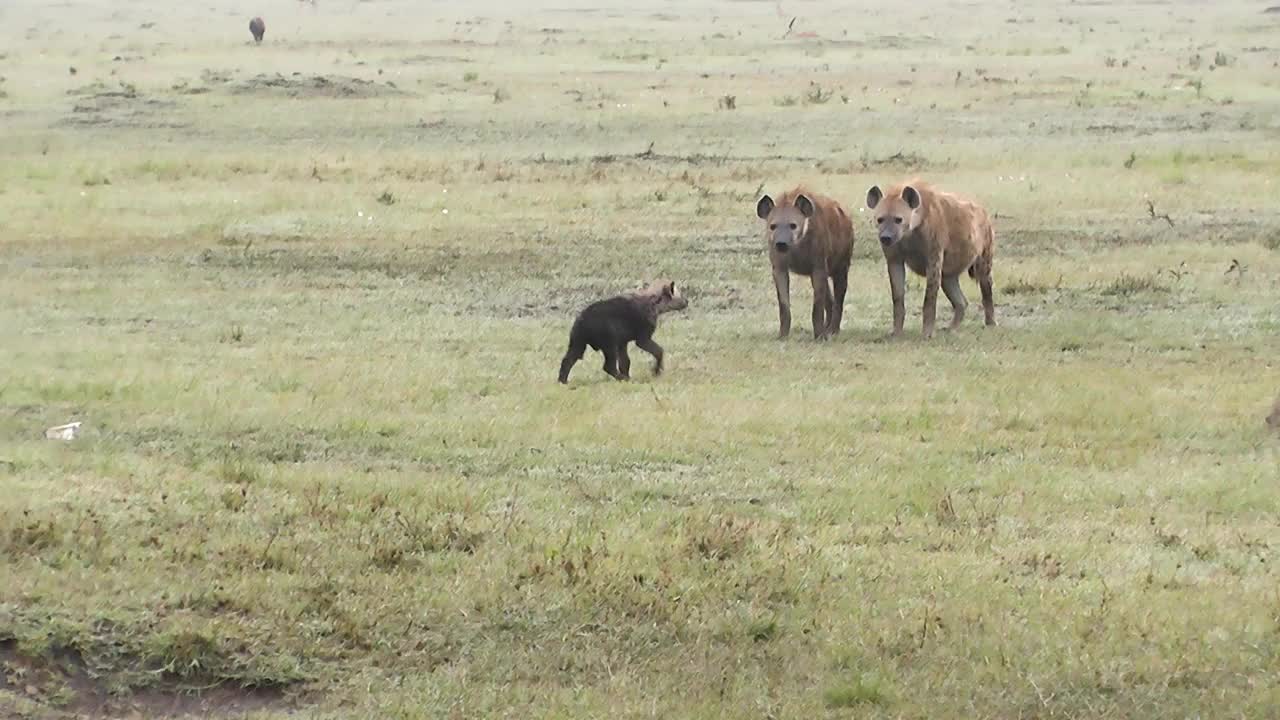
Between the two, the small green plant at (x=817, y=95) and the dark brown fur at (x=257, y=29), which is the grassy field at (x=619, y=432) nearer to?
the small green plant at (x=817, y=95)

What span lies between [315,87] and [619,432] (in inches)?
775

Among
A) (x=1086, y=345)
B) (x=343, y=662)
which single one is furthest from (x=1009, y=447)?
(x=343, y=662)

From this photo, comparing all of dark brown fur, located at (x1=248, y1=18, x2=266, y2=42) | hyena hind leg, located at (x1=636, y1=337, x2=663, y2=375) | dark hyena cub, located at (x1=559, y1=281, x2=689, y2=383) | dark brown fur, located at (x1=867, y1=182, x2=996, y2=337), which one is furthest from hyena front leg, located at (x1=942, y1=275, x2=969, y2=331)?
dark brown fur, located at (x1=248, y1=18, x2=266, y2=42)

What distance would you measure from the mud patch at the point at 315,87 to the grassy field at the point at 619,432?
136 inches

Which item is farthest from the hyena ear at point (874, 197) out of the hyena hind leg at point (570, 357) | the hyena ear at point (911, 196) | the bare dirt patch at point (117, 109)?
the bare dirt patch at point (117, 109)

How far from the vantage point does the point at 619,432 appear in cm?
877

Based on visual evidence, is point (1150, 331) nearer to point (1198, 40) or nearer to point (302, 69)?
point (302, 69)

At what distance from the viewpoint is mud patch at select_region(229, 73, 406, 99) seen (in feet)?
88.2

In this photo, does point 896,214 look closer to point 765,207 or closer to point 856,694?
point 765,207

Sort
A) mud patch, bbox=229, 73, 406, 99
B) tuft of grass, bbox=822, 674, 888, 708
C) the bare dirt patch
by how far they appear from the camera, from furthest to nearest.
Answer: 1. mud patch, bbox=229, 73, 406, 99
2. the bare dirt patch
3. tuft of grass, bbox=822, 674, 888, 708

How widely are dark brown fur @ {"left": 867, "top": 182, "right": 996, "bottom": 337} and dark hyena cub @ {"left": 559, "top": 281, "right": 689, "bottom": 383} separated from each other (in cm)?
189

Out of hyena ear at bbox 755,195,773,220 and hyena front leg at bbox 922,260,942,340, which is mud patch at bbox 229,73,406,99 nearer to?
hyena ear at bbox 755,195,773,220

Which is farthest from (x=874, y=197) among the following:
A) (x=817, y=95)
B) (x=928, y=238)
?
(x=817, y=95)

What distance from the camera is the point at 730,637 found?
596 centimetres
